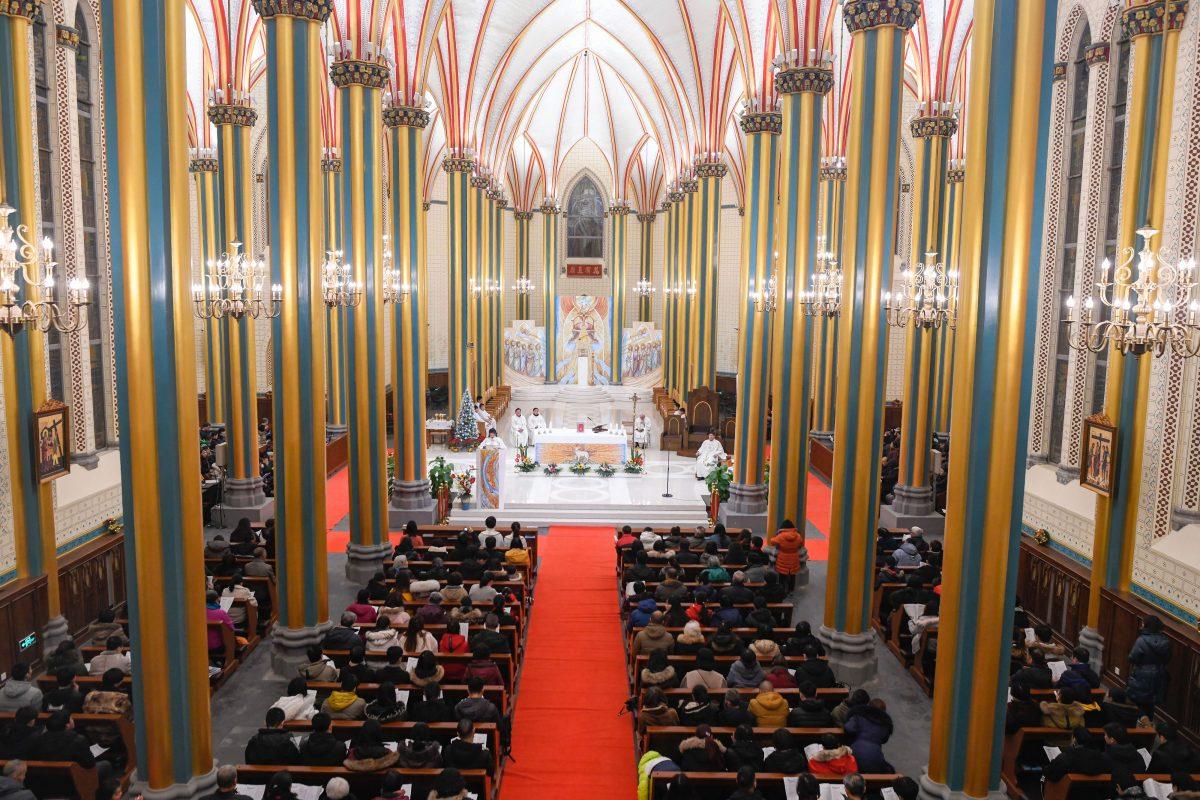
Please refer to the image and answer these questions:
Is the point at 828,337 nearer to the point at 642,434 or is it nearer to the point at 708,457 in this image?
the point at 708,457

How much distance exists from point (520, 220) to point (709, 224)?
17.8 m

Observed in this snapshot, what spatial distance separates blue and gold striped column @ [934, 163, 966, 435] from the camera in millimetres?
18328

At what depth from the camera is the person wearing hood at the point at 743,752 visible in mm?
7016

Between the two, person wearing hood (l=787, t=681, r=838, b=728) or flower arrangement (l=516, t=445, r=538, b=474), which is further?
flower arrangement (l=516, t=445, r=538, b=474)

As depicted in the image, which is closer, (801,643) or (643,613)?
(801,643)

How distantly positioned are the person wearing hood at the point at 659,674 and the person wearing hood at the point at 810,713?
1.44 metres

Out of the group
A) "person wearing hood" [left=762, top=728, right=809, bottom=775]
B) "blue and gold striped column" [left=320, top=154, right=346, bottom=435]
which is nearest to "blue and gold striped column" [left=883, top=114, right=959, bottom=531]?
"person wearing hood" [left=762, top=728, right=809, bottom=775]

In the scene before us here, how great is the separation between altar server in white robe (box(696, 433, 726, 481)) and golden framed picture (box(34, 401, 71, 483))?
13951mm

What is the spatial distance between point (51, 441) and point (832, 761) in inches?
Answer: 397

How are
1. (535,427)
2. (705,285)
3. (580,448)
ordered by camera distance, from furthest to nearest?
1. (705,285)
2. (535,427)
3. (580,448)

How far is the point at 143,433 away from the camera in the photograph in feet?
21.1

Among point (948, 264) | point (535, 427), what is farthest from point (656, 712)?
point (535, 427)

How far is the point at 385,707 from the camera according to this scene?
313 inches

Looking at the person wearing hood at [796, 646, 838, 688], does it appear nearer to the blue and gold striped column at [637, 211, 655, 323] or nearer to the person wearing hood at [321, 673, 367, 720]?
the person wearing hood at [321, 673, 367, 720]
